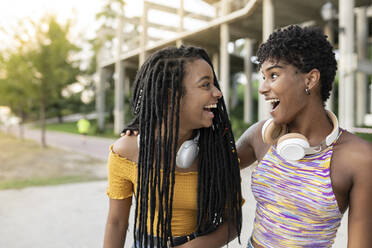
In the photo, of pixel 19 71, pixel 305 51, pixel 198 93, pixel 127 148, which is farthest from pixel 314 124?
pixel 19 71

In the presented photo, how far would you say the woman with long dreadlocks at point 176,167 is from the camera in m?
1.53

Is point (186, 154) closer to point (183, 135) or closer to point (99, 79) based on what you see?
point (183, 135)

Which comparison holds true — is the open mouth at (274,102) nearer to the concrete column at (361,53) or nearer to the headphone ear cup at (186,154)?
the headphone ear cup at (186,154)

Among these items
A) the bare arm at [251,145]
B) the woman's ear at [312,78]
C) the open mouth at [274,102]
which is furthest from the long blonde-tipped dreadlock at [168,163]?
the woman's ear at [312,78]

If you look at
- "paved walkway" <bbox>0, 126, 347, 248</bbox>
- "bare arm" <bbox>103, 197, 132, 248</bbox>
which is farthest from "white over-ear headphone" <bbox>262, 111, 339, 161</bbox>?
"paved walkway" <bbox>0, 126, 347, 248</bbox>

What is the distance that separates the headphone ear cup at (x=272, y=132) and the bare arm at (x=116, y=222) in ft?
2.54

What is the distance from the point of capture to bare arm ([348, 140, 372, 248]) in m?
1.27

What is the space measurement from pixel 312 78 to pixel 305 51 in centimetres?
12

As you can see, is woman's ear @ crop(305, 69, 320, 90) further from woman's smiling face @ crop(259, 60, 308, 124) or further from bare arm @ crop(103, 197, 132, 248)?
bare arm @ crop(103, 197, 132, 248)

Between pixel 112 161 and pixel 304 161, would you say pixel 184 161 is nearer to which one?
pixel 112 161

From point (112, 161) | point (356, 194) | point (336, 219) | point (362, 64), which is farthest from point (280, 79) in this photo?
point (362, 64)

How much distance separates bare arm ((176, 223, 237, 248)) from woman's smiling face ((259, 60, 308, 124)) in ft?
2.03

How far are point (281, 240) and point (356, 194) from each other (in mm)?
407

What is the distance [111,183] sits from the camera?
162 cm
